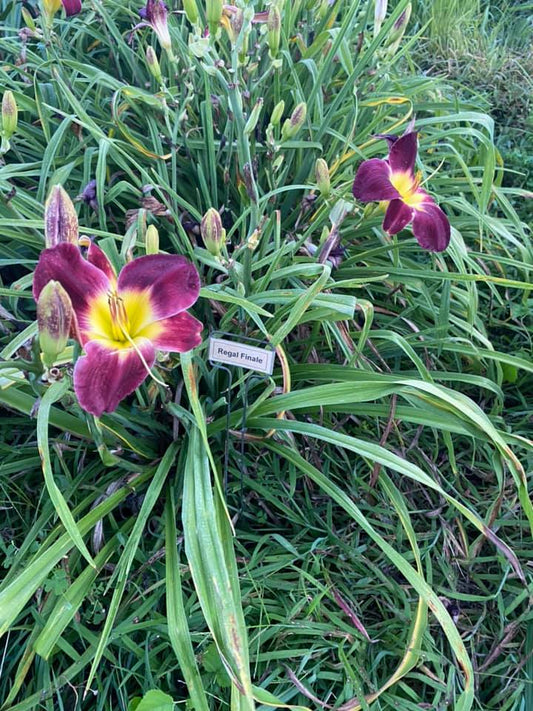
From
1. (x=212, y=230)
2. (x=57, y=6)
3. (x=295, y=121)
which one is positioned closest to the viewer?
(x=212, y=230)

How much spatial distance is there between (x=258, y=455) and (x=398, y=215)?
2.15 feet

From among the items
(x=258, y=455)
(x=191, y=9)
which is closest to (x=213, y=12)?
(x=191, y=9)

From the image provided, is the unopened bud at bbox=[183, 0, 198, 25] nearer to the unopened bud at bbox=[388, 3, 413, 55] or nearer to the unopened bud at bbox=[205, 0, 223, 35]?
the unopened bud at bbox=[205, 0, 223, 35]

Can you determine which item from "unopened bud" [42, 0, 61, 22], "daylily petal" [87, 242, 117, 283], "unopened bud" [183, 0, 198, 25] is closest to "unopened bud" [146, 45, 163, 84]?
"unopened bud" [183, 0, 198, 25]

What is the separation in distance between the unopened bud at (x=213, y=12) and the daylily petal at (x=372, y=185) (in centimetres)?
42

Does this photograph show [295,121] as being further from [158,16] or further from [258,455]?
[258,455]

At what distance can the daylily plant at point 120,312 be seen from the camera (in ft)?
2.70

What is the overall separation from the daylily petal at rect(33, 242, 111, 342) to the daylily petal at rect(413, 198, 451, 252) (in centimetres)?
70

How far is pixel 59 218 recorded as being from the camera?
85 cm

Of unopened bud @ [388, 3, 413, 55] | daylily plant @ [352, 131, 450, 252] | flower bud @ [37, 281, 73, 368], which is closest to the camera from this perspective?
flower bud @ [37, 281, 73, 368]

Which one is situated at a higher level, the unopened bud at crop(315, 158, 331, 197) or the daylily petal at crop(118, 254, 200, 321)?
the unopened bud at crop(315, 158, 331, 197)

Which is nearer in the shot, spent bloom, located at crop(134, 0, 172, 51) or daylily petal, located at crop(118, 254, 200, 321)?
daylily petal, located at crop(118, 254, 200, 321)

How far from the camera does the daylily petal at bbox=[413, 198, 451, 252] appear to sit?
1.28m

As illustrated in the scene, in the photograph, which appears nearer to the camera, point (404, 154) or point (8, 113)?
point (8, 113)
